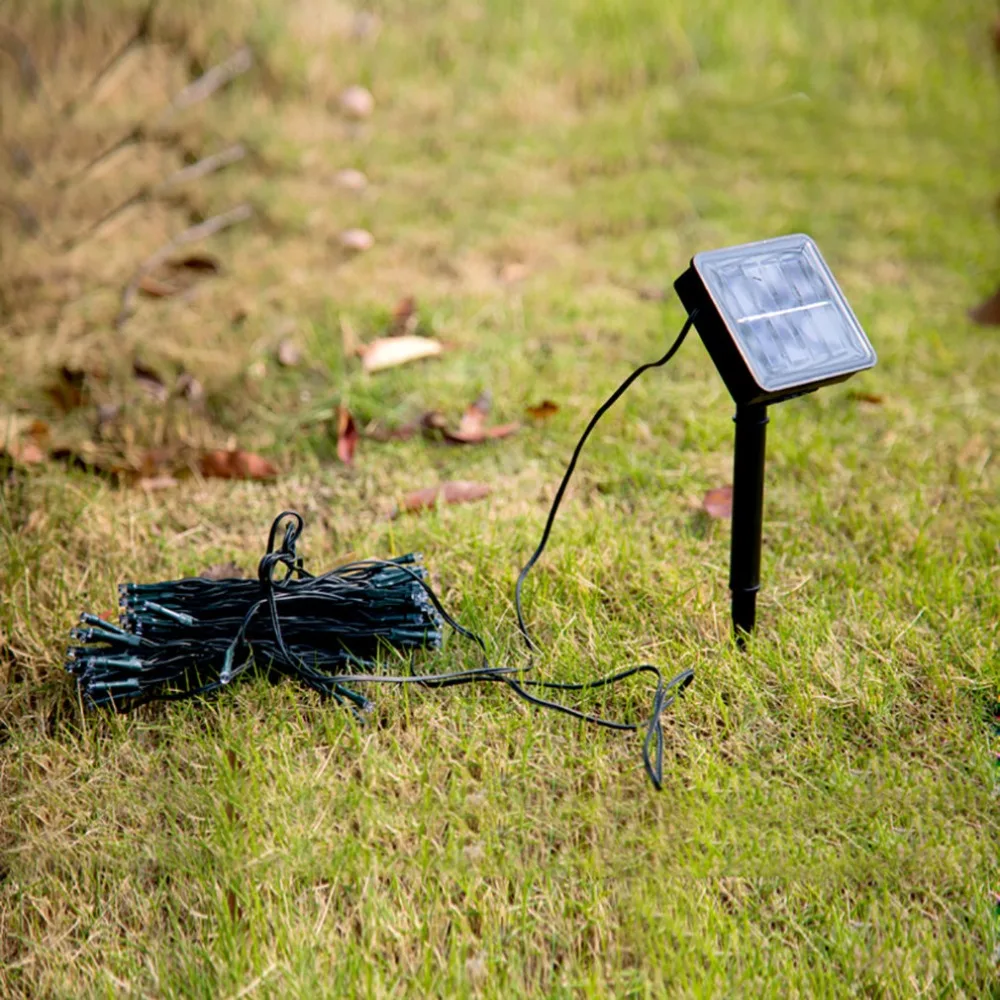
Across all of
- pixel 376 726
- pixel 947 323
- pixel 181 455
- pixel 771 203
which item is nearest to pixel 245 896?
pixel 376 726

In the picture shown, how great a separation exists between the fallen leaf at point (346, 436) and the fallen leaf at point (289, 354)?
330mm

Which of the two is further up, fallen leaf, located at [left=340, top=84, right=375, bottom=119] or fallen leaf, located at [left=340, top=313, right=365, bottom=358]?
fallen leaf, located at [left=340, top=84, right=375, bottom=119]

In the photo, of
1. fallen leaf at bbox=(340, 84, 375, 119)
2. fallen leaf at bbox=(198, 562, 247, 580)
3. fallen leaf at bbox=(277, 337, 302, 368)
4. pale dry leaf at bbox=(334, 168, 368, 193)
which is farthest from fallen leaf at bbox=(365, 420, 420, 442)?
fallen leaf at bbox=(340, 84, 375, 119)

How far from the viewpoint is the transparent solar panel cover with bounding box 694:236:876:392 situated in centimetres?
168

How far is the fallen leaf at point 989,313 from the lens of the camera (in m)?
3.33

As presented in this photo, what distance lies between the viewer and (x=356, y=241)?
3.68 metres

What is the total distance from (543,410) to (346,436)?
20.2 inches

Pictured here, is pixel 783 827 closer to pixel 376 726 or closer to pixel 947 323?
pixel 376 726

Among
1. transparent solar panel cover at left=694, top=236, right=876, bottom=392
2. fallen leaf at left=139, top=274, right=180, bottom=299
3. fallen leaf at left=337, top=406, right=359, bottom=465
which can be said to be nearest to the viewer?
transparent solar panel cover at left=694, top=236, right=876, bottom=392

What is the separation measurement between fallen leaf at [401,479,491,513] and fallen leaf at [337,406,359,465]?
24cm

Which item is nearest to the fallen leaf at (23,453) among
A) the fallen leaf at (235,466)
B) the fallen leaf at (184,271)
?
the fallen leaf at (235,466)

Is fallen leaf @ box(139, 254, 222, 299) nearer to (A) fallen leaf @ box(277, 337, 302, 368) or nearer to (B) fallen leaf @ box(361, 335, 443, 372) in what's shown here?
(A) fallen leaf @ box(277, 337, 302, 368)

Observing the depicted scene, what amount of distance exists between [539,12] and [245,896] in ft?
14.4

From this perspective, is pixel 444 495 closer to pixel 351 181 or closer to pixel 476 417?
pixel 476 417
